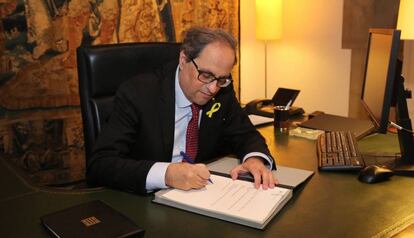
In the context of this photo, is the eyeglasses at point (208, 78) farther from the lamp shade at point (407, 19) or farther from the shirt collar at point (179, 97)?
the lamp shade at point (407, 19)

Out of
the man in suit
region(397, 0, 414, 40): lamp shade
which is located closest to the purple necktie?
the man in suit

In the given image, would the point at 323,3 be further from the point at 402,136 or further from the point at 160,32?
the point at 402,136

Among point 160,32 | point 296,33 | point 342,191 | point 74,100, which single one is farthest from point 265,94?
point 342,191

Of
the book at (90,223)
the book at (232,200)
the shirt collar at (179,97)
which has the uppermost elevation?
the shirt collar at (179,97)

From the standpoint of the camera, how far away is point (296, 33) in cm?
318

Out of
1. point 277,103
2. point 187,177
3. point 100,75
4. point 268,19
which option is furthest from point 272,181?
point 268,19


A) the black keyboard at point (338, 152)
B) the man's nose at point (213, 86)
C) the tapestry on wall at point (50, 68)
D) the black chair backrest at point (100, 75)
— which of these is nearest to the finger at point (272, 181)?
the black keyboard at point (338, 152)

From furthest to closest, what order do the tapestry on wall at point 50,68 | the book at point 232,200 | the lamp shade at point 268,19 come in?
→ the lamp shade at point 268,19 < the tapestry on wall at point 50,68 < the book at point 232,200

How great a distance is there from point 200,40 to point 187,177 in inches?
18.1

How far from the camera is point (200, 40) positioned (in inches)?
52.7

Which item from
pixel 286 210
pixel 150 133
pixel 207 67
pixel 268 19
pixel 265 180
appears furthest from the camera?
pixel 268 19

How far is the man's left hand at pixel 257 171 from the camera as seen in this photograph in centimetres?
117

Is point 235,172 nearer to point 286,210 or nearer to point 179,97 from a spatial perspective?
point 286,210

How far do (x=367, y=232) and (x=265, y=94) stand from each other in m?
2.58
